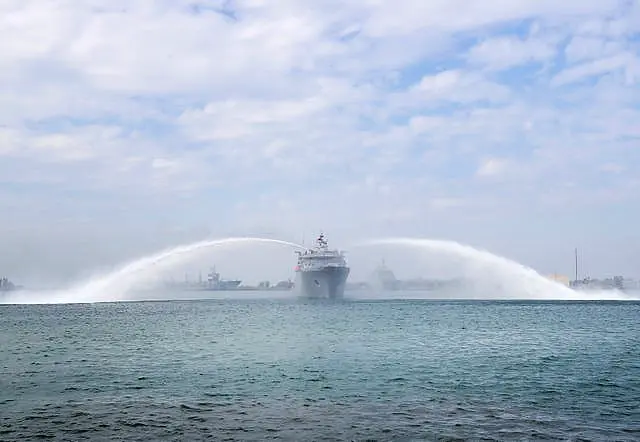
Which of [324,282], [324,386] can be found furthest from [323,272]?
[324,386]

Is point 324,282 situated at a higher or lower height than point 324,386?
higher

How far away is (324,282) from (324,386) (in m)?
114

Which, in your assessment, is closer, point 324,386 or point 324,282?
point 324,386

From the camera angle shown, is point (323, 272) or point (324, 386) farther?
point (323, 272)

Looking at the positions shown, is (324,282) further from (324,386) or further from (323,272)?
(324,386)

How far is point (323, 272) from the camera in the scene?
146 meters

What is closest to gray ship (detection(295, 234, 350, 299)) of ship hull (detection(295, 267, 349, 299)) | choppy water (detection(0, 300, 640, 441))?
ship hull (detection(295, 267, 349, 299))

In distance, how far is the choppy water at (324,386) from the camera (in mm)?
26391

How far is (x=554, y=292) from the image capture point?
180000 mm

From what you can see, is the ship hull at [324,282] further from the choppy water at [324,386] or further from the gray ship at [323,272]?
the choppy water at [324,386]

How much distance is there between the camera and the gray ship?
14700 centimetres

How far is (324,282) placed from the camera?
493 feet

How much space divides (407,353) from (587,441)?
2835 centimetres

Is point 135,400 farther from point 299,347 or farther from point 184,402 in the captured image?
point 299,347
